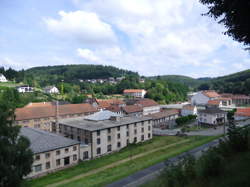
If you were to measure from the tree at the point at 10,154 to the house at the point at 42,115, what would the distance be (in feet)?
103

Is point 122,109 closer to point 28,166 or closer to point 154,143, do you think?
point 154,143

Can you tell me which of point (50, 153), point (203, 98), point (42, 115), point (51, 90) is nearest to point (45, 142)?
point (50, 153)

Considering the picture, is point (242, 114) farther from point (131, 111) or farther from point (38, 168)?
point (38, 168)

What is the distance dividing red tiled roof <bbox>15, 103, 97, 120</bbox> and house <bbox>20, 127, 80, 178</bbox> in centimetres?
2011

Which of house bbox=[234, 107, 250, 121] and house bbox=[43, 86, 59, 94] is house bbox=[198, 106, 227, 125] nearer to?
house bbox=[234, 107, 250, 121]

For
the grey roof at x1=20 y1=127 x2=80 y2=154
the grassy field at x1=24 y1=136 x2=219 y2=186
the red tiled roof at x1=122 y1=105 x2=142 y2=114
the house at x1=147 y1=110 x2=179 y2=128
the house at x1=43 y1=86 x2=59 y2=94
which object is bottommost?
the grassy field at x1=24 y1=136 x2=219 y2=186

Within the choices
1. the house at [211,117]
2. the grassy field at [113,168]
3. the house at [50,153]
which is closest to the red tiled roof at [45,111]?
the house at [50,153]

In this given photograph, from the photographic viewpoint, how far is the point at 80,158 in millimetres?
30938

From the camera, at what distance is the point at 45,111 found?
5328 cm

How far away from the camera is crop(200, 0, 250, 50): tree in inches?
416

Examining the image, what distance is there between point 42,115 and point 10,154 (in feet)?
133

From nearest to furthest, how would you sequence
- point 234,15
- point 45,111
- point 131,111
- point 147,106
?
point 234,15
point 45,111
point 131,111
point 147,106

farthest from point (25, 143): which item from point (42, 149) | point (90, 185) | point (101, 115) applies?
point (101, 115)

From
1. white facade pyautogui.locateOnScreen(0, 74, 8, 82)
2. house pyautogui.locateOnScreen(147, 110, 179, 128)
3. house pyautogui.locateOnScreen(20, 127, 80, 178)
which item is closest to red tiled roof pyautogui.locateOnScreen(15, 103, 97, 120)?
house pyautogui.locateOnScreen(20, 127, 80, 178)
